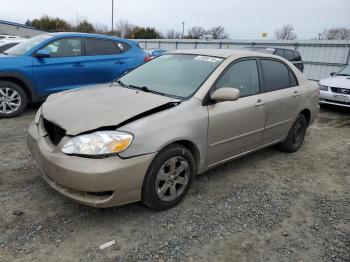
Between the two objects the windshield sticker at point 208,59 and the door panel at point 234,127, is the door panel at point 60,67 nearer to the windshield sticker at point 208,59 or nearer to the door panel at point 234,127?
the windshield sticker at point 208,59

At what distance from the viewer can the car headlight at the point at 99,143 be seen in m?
2.57

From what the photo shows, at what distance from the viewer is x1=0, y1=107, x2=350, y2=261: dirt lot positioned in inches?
99.5

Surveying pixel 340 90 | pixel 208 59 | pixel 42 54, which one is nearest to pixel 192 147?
pixel 208 59

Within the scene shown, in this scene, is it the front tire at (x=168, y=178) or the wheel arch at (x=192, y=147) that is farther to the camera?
the wheel arch at (x=192, y=147)

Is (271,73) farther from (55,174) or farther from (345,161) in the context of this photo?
(55,174)

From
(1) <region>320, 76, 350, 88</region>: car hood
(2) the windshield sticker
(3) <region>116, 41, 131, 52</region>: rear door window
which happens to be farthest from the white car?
(2) the windshield sticker

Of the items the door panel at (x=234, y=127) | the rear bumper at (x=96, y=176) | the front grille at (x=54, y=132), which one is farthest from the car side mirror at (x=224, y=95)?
the front grille at (x=54, y=132)

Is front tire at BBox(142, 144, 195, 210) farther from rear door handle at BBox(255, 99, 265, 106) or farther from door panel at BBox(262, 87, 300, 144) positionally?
door panel at BBox(262, 87, 300, 144)

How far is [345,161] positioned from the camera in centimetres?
486

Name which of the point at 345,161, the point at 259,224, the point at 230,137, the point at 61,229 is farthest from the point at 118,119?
the point at 345,161

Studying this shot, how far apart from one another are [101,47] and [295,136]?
14.6 ft

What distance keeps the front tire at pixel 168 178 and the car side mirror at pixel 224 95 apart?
2.08 ft

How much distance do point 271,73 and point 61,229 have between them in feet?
10.6

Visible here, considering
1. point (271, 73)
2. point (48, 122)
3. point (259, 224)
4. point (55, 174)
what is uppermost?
point (271, 73)
